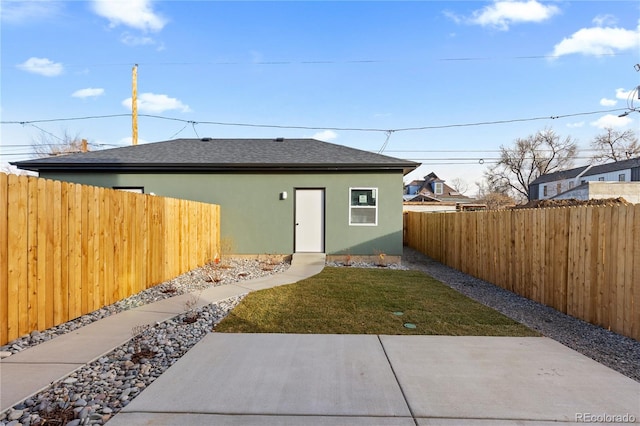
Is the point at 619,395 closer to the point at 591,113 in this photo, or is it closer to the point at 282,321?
the point at 282,321

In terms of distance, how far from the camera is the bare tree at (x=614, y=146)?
1478 inches

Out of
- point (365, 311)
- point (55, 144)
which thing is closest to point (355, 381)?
point (365, 311)

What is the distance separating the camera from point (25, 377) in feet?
9.66

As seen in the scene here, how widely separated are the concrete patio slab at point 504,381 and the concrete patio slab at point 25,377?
313cm

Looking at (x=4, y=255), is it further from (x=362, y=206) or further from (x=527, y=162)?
(x=527, y=162)

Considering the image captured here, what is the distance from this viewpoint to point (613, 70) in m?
15.9

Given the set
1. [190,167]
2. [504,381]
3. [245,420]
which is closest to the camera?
[245,420]

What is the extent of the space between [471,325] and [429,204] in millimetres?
23829

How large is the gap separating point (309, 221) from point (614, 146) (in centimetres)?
4552

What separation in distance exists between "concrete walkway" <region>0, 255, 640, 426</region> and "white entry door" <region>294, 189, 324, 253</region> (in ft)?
23.5

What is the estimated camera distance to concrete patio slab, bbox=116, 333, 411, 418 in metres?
2.55

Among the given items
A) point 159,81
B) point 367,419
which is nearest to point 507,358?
point 367,419

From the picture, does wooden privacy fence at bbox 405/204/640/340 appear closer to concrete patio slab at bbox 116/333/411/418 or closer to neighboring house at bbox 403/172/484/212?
concrete patio slab at bbox 116/333/411/418

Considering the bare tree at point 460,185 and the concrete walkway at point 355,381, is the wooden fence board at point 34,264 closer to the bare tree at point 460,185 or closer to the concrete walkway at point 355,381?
the concrete walkway at point 355,381
